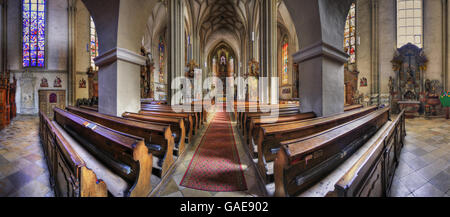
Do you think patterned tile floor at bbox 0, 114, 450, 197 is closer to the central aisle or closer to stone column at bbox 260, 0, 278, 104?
the central aisle

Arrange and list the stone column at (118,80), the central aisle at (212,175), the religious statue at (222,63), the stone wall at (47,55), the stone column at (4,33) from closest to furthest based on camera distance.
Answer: the central aisle at (212,175) < the stone column at (118,80) < the stone column at (4,33) < the stone wall at (47,55) < the religious statue at (222,63)

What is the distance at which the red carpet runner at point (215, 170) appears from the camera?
1991 millimetres

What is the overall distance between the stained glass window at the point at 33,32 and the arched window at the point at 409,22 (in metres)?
25.0

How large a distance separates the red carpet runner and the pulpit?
39.1 feet

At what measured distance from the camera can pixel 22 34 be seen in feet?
39.0

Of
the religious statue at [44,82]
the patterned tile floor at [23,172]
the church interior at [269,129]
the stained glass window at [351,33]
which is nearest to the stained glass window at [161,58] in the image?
the religious statue at [44,82]

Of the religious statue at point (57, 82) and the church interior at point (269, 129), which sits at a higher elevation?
the religious statue at point (57, 82)

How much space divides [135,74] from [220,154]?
9.14 feet

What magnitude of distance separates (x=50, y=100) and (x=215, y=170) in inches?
641

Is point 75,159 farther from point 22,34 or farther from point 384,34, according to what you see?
point 22,34

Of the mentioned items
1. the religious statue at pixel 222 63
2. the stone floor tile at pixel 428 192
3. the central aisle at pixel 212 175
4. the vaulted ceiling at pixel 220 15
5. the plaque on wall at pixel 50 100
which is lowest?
the stone floor tile at pixel 428 192

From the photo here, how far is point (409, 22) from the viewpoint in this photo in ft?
34.1

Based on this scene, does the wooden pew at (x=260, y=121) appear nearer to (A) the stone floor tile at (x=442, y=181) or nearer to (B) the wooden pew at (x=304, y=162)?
(B) the wooden pew at (x=304, y=162)

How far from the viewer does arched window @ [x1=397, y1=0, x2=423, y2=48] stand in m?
10.1
